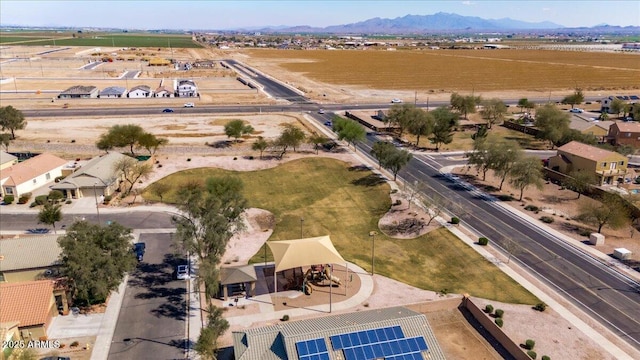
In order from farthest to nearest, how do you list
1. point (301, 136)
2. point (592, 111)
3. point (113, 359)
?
point (592, 111) → point (301, 136) → point (113, 359)

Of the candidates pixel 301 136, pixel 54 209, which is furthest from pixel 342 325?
pixel 301 136

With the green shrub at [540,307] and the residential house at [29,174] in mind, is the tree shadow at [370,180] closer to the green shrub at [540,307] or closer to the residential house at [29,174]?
the green shrub at [540,307]

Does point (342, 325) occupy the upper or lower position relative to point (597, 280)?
upper

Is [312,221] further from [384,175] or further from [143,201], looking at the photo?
[143,201]

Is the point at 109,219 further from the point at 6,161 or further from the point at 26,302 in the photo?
the point at 6,161

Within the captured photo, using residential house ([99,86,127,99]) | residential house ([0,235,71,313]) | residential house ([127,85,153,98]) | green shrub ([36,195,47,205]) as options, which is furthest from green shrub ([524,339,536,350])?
residential house ([99,86,127,99])

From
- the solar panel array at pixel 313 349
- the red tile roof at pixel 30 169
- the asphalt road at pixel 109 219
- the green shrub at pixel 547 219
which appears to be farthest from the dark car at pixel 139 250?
the green shrub at pixel 547 219
